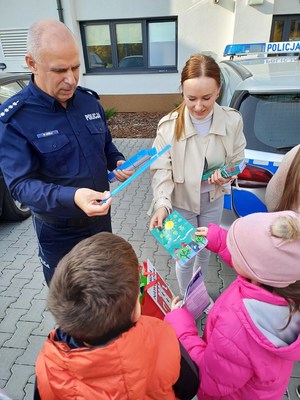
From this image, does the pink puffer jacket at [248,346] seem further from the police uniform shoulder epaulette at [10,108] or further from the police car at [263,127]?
the police uniform shoulder epaulette at [10,108]

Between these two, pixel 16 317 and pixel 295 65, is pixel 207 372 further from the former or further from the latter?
pixel 295 65

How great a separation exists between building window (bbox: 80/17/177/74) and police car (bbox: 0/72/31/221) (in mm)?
4583

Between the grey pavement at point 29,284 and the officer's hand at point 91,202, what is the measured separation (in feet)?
4.70

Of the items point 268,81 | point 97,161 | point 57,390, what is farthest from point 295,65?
point 57,390

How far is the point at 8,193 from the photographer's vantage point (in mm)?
3477

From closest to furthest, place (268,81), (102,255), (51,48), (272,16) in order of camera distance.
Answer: (102,255) < (51,48) < (268,81) < (272,16)

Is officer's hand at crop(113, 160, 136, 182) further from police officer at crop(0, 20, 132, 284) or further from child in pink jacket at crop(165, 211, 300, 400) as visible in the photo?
child in pink jacket at crop(165, 211, 300, 400)

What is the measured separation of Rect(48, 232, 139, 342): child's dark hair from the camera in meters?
0.83

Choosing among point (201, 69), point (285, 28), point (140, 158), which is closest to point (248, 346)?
point (140, 158)

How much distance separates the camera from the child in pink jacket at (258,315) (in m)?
0.99

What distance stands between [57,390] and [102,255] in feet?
1.40

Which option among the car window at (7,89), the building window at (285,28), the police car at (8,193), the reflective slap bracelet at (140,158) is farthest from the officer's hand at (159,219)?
the building window at (285,28)

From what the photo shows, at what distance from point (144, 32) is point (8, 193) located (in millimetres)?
5917

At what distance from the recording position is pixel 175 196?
200 centimetres
